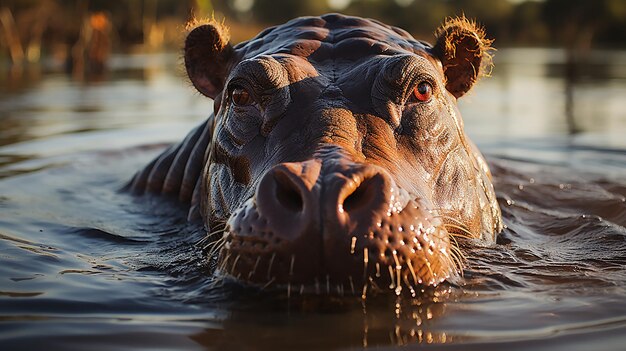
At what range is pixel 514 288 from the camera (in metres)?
3.40

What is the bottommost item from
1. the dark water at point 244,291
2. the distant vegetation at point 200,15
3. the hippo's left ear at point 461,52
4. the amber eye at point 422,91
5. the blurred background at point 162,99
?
the dark water at point 244,291

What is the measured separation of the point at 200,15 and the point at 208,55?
3924mm

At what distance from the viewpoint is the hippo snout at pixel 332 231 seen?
285 centimetres

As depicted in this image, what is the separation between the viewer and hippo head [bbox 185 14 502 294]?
2918 mm

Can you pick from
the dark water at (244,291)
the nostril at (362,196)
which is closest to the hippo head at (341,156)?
the nostril at (362,196)

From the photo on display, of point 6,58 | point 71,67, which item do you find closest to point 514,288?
point 71,67

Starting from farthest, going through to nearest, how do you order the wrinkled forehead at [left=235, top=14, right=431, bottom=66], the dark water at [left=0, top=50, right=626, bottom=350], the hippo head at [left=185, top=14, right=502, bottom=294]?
the wrinkled forehead at [left=235, top=14, right=431, bottom=66]
the hippo head at [left=185, top=14, right=502, bottom=294]
the dark water at [left=0, top=50, right=626, bottom=350]

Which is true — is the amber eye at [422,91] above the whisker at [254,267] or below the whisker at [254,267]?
above

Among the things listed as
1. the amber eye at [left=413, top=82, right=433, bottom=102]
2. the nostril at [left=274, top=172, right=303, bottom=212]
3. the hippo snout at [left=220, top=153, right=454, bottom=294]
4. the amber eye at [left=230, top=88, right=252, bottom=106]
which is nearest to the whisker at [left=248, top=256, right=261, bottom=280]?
the hippo snout at [left=220, top=153, right=454, bottom=294]

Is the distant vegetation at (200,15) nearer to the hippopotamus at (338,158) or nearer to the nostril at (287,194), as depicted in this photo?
the hippopotamus at (338,158)

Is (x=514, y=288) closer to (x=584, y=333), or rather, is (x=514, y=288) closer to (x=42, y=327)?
(x=584, y=333)

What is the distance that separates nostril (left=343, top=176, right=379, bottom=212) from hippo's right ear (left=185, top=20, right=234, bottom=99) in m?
2.31

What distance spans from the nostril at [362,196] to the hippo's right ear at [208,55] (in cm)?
231

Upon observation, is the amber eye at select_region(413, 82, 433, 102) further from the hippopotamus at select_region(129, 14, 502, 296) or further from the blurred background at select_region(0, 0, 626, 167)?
the blurred background at select_region(0, 0, 626, 167)
